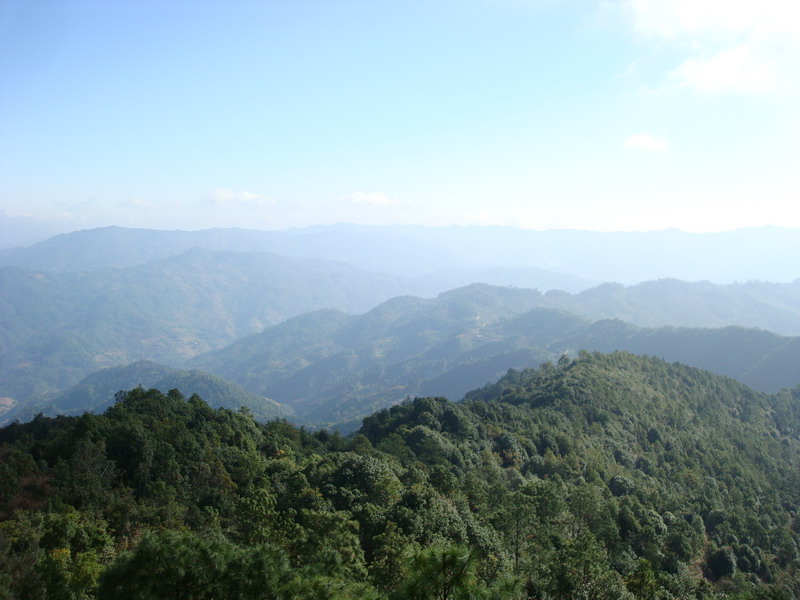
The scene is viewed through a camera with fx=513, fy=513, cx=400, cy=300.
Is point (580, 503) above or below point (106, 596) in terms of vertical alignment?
below

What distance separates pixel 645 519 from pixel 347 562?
31.9m

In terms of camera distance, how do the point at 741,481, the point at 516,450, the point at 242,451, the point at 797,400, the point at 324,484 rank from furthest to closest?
the point at 797,400 → the point at 741,481 → the point at 516,450 → the point at 242,451 → the point at 324,484

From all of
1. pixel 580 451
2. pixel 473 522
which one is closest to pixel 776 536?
pixel 580 451

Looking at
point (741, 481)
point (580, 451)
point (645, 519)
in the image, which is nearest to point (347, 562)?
point (645, 519)

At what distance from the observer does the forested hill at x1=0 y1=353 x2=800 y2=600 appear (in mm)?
16281

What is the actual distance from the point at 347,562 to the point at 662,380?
101571 millimetres

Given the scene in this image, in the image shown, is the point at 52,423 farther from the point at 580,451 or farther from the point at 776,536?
the point at 776,536

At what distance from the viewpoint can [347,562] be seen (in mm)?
22719

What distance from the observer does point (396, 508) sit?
30.1 m

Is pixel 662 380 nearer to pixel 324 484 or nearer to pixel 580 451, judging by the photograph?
pixel 580 451

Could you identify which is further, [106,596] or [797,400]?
[797,400]

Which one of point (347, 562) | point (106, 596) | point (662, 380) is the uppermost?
point (106, 596)

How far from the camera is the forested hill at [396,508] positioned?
16.3 metres

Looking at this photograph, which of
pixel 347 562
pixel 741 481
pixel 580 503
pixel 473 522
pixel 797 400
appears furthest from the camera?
pixel 797 400
